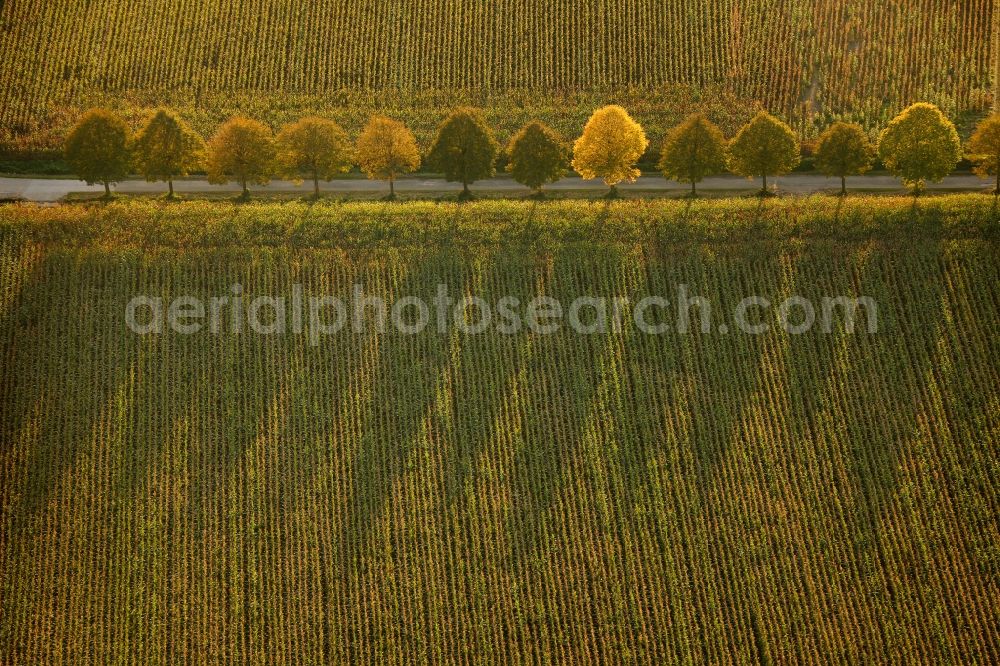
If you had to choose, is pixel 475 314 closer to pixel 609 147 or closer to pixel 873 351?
pixel 609 147

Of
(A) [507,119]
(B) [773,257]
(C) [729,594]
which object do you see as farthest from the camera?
(A) [507,119]

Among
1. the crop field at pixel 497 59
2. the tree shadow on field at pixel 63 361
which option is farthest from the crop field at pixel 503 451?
the crop field at pixel 497 59

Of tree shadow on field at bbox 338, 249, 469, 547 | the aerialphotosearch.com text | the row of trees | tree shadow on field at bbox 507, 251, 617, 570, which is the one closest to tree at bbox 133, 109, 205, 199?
the row of trees

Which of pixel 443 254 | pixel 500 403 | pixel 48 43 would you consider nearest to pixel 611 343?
pixel 500 403

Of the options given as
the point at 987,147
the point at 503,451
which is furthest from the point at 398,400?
the point at 987,147

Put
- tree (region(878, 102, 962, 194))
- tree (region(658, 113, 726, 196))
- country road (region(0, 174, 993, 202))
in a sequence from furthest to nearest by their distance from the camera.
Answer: country road (region(0, 174, 993, 202)), tree (region(658, 113, 726, 196)), tree (region(878, 102, 962, 194))

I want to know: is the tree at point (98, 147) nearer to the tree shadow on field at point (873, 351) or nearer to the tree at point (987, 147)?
the tree shadow on field at point (873, 351)

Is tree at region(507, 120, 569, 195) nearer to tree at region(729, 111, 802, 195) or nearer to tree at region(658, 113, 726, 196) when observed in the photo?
tree at region(658, 113, 726, 196)

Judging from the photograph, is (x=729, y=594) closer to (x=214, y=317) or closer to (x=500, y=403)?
(x=500, y=403)
